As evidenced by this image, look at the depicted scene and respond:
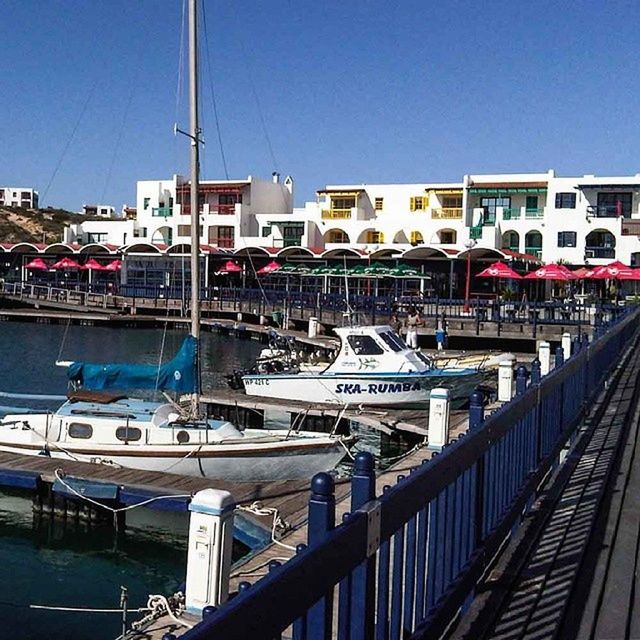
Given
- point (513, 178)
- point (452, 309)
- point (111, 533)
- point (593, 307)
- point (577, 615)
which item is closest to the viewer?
point (577, 615)

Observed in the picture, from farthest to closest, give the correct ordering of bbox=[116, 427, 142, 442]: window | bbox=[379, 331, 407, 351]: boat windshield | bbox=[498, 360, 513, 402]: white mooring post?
bbox=[379, 331, 407, 351]: boat windshield
bbox=[498, 360, 513, 402]: white mooring post
bbox=[116, 427, 142, 442]: window

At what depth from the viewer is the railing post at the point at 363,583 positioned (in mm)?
3174

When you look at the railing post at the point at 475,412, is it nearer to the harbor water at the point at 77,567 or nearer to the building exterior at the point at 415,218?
the harbor water at the point at 77,567

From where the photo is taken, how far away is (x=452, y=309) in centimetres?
4200

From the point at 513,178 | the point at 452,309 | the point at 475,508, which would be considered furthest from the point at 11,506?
the point at 513,178

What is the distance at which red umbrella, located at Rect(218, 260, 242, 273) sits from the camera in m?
60.0

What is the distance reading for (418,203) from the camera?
64.9 m

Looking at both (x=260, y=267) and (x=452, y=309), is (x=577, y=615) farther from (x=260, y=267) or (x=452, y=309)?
(x=260, y=267)

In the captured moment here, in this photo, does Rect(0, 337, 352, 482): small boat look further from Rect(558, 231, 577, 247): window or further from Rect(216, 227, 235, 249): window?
Rect(216, 227, 235, 249): window

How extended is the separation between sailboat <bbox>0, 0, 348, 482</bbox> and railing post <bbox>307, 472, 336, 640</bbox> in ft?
41.3

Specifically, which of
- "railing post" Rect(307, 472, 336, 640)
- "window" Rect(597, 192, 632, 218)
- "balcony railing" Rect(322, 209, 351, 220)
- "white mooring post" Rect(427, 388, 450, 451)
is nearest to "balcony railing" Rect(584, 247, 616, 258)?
"window" Rect(597, 192, 632, 218)

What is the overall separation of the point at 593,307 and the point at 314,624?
3837 cm

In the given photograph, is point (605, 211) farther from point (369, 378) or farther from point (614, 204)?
point (369, 378)

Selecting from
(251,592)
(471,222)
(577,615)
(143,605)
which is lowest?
(143,605)
